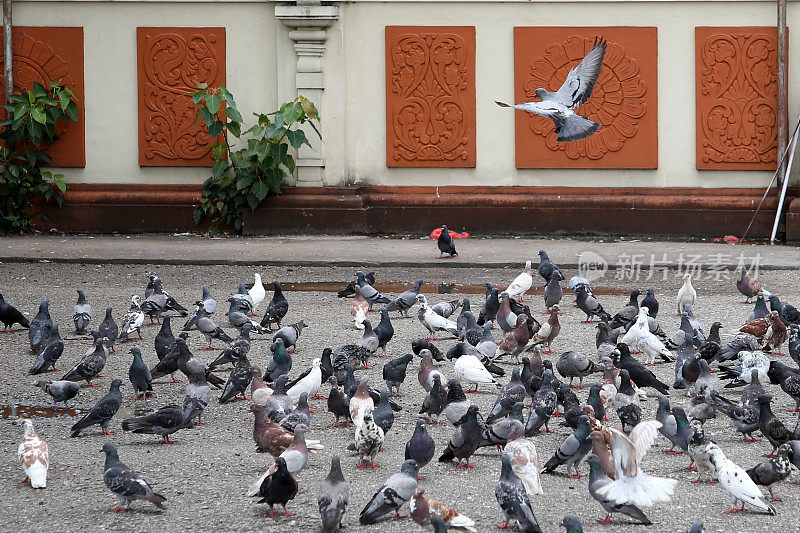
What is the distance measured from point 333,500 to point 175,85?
12.3 m

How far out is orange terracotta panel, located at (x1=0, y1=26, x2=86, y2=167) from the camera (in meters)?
16.9

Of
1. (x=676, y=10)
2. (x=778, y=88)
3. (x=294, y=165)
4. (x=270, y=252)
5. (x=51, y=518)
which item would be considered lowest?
(x=51, y=518)

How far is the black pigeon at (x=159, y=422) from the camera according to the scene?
6949 millimetres

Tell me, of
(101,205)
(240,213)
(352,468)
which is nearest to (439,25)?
(240,213)

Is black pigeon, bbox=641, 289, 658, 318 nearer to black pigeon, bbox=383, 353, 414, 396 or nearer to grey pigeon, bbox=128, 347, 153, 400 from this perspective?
black pigeon, bbox=383, 353, 414, 396

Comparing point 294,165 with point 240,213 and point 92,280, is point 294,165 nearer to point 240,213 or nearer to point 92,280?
point 240,213

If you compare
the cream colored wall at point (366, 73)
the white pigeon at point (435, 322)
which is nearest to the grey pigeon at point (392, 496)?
the white pigeon at point (435, 322)

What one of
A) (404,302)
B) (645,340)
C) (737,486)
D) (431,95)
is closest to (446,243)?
(431,95)

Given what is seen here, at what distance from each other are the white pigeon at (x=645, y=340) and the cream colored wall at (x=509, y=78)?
770 cm

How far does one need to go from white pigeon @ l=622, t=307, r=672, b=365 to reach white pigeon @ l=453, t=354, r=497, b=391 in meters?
1.52

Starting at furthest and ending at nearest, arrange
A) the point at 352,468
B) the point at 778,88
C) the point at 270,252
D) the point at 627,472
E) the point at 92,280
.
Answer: the point at 778,88
the point at 270,252
the point at 92,280
the point at 352,468
the point at 627,472

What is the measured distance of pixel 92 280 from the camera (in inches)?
523

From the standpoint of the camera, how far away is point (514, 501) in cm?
540

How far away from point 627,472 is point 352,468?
64.6 inches
